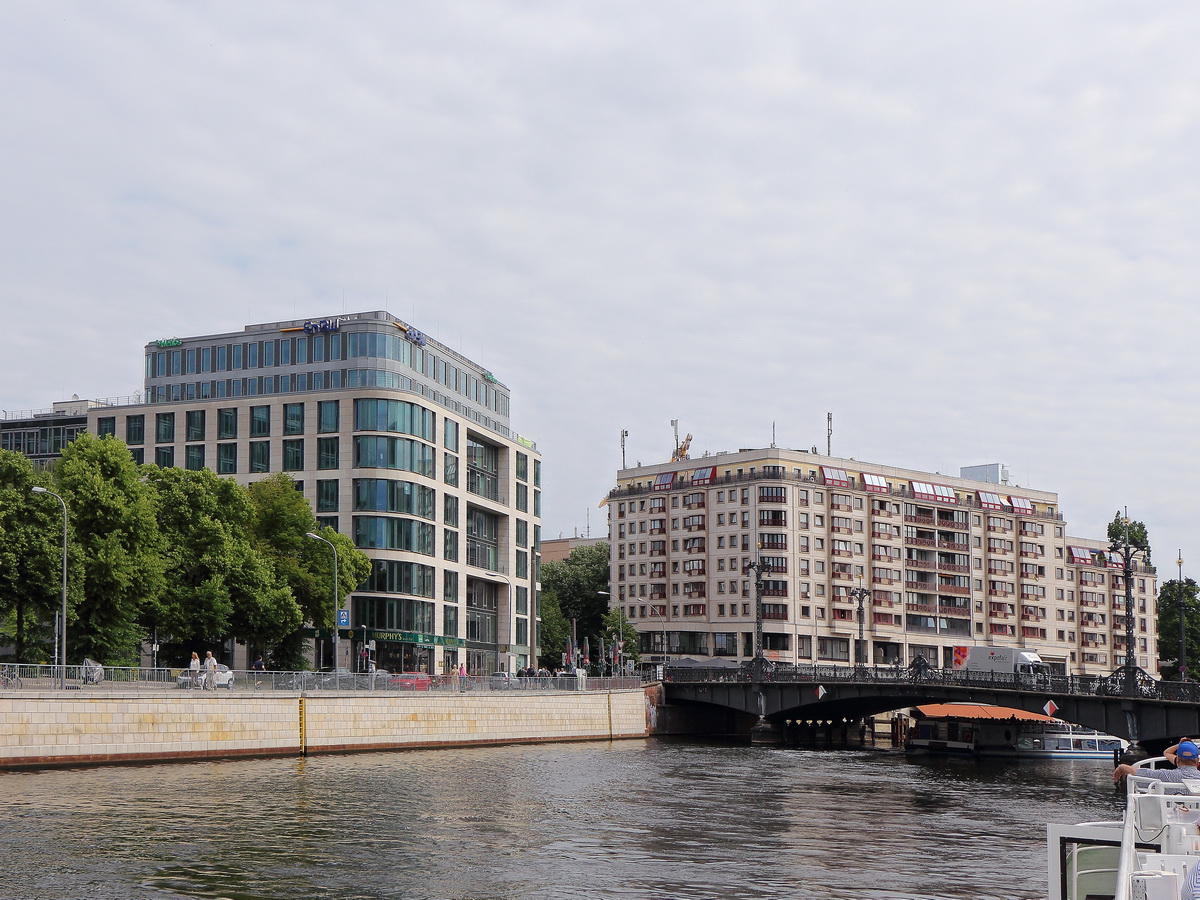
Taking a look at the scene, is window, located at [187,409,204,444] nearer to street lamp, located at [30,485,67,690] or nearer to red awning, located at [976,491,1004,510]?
street lamp, located at [30,485,67,690]

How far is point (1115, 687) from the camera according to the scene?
223 ft

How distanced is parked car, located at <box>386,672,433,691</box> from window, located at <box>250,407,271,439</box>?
39.5 m

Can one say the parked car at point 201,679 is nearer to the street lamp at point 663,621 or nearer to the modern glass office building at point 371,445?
the modern glass office building at point 371,445

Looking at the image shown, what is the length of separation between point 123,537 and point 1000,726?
5400 cm

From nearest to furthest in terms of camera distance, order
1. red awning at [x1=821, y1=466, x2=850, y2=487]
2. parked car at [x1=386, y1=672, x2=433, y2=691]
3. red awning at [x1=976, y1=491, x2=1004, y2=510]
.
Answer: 1. parked car at [x1=386, y1=672, x2=433, y2=691]
2. red awning at [x1=821, y1=466, x2=850, y2=487]
3. red awning at [x1=976, y1=491, x2=1004, y2=510]

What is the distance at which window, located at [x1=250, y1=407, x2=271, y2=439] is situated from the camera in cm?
10912

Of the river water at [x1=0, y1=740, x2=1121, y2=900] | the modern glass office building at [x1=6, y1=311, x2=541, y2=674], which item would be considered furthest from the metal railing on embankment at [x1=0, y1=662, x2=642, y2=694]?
the modern glass office building at [x1=6, y1=311, x2=541, y2=674]

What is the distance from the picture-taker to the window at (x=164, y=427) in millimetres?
111562

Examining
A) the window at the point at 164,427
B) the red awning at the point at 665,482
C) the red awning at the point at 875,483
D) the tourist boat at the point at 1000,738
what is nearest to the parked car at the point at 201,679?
the tourist boat at the point at 1000,738

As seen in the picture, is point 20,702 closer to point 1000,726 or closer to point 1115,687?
point 1115,687

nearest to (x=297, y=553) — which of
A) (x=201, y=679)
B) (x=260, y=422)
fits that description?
(x=260, y=422)

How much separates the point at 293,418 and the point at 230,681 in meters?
49.6

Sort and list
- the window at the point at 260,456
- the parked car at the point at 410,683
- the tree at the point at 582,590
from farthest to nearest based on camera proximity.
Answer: the tree at the point at 582,590 < the window at the point at 260,456 < the parked car at the point at 410,683

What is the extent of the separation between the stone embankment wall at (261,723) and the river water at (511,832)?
2109 mm
